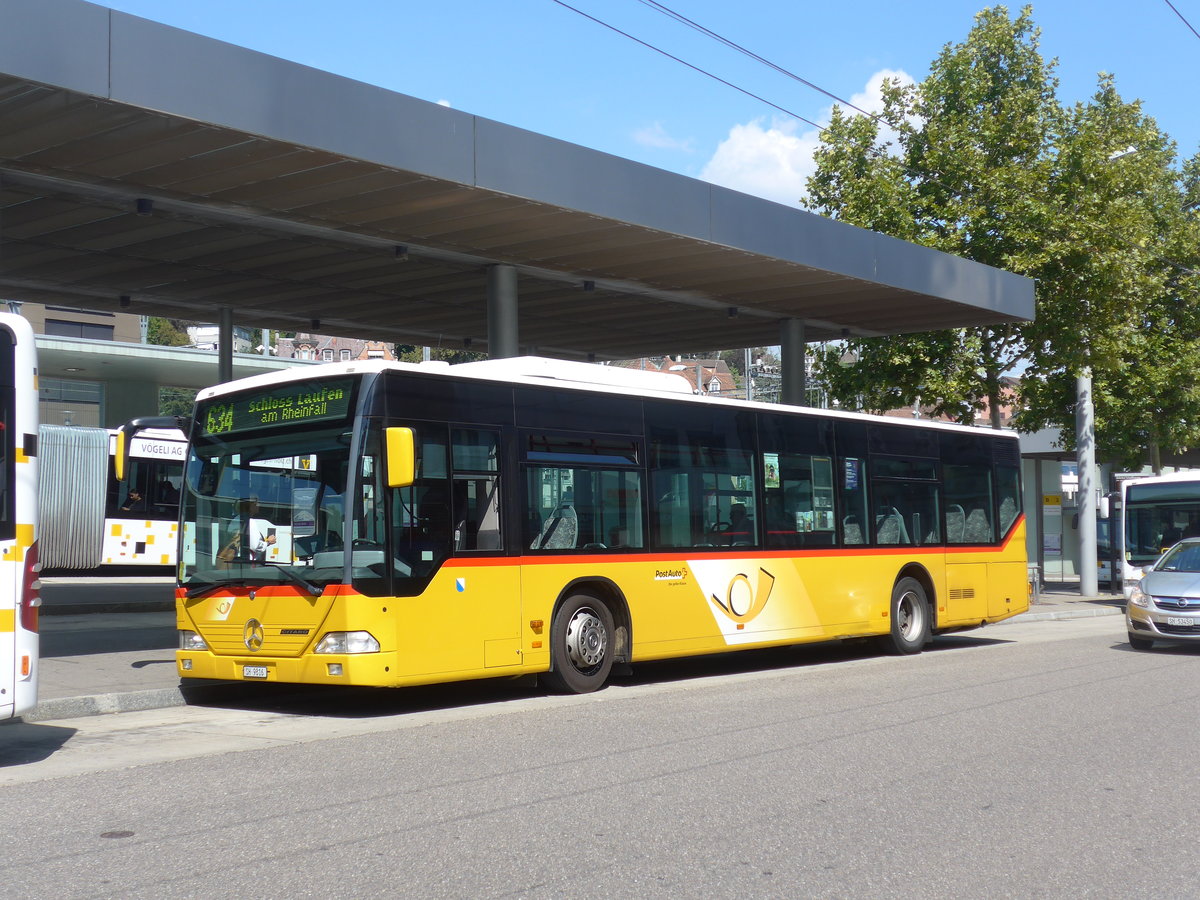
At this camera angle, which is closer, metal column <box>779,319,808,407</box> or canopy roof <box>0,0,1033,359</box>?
canopy roof <box>0,0,1033,359</box>

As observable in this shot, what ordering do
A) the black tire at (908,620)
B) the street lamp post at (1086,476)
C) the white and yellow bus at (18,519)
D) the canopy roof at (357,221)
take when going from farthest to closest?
1. the street lamp post at (1086,476)
2. the black tire at (908,620)
3. the canopy roof at (357,221)
4. the white and yellow bus at (18,519)

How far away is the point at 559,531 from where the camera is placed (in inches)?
480

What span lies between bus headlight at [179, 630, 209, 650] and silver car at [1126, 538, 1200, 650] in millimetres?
11662

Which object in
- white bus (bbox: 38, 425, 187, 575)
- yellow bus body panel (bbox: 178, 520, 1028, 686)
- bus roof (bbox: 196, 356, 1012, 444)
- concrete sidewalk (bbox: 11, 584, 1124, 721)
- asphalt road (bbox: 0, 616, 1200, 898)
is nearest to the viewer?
asphalt road (bbox: 0, 616, 1200, 898)

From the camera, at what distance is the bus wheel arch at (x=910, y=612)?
16.7 meters

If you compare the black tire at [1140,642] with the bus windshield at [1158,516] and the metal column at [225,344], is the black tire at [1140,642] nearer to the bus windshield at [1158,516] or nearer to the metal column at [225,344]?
the bus windshield at [1158,516]

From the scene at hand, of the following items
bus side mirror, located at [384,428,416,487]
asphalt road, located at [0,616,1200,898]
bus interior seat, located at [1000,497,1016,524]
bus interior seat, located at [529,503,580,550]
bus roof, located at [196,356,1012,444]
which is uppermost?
bus roof, located at [196,356,1012,444]

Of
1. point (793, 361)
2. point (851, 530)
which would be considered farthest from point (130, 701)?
point (793, 361)

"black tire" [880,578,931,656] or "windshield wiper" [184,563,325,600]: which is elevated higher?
"windshield wiper" [184,563,325,600]

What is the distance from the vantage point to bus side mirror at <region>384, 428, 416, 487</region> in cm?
1020

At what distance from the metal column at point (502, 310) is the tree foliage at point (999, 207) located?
33.1ft

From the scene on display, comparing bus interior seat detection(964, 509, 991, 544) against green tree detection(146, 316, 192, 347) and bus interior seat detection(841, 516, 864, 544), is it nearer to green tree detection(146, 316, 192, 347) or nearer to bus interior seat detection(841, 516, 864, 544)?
bus interior seat detection(841, 516, 864, 544)

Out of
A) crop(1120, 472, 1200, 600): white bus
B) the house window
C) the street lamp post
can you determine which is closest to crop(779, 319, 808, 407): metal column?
the street lamp post

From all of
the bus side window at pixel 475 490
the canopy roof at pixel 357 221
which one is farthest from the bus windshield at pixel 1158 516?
the bus side window at pixel 475 490
